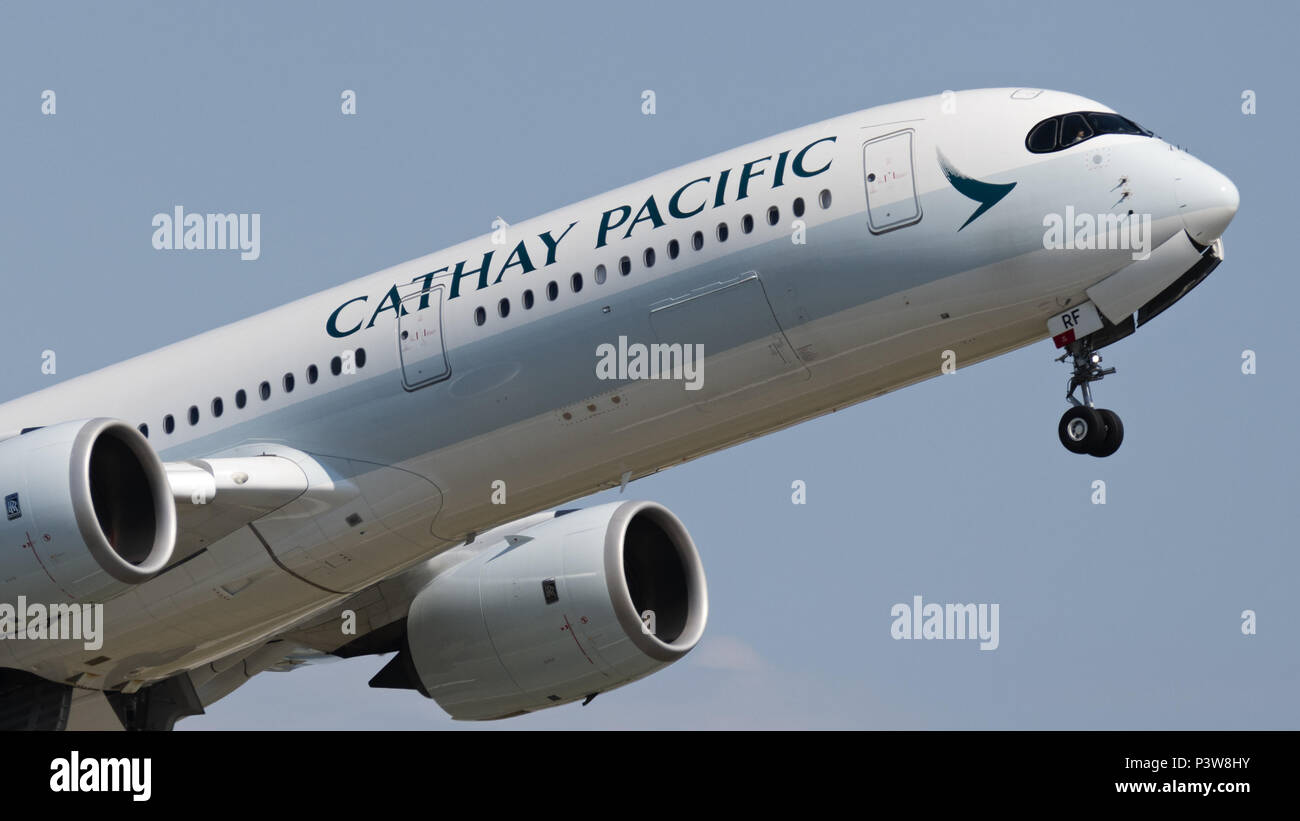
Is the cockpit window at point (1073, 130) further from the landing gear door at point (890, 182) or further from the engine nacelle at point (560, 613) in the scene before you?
the engine nacelle at point (560, 613)

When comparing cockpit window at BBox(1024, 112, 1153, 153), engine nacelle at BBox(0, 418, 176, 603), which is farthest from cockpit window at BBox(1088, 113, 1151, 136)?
engine nacelle at BBox(0, 418, 176, 603)

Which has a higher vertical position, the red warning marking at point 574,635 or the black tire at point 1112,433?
the black tire at point 1112,433

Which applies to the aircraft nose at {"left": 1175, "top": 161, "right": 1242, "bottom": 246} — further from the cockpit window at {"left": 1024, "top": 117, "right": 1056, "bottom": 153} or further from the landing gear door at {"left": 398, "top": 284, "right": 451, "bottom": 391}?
the landing gear door at {"left": 398, "top": 284, "right": 451, "bottom": 391}

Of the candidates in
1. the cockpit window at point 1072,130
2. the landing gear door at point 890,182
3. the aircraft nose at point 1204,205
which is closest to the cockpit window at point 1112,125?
the cockpit window at point 1072,130

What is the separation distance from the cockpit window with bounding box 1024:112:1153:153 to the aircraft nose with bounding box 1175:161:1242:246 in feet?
3.16

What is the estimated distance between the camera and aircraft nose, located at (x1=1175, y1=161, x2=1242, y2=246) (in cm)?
2166

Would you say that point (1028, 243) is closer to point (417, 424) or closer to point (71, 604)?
point (417, 424)

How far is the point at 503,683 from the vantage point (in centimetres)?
2831

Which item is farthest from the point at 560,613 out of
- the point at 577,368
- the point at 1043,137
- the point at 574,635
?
the point at 1043,137

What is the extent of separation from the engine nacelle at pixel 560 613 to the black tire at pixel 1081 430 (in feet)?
21.7

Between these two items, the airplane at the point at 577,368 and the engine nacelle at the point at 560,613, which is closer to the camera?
the airplane at the point at 577,368

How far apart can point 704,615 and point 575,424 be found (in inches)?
204

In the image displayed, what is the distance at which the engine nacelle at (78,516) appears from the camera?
877 inches

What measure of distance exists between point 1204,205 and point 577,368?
23.1 ft
